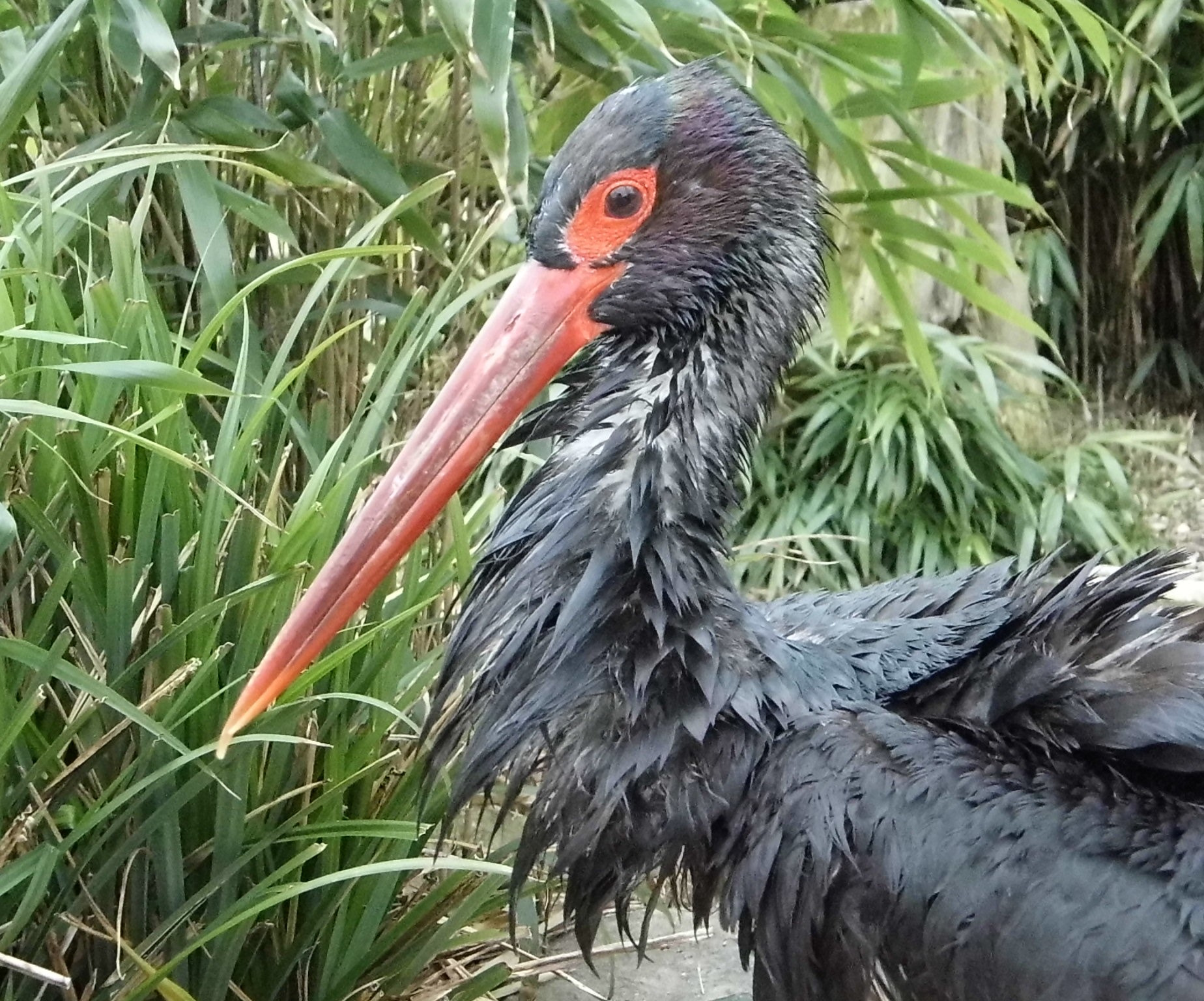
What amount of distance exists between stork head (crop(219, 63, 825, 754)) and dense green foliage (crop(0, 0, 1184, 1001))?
10cm

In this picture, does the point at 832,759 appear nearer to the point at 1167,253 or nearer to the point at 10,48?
the point at 10,48

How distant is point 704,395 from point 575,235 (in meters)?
0.16

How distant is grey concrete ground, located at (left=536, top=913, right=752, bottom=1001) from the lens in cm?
140

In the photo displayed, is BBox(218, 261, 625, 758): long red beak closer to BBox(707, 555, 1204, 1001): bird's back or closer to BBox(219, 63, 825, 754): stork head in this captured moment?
BBox(219, 63, 825, 754): stork head

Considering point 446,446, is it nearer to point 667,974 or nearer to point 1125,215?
point 667,974

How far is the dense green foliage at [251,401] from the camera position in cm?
97

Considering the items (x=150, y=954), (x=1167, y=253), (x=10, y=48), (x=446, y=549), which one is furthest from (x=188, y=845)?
(x=1167, y=253)

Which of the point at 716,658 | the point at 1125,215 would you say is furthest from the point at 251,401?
the point at 1125,215

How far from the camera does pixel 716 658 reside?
93 cm

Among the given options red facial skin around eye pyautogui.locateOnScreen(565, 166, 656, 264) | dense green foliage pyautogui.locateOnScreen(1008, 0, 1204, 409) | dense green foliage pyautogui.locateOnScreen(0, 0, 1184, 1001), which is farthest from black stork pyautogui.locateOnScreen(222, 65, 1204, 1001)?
dense green foliage pyautogui.locateOnScreen(1008, 0, 1204, 409)

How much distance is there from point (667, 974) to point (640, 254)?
35.7 inches

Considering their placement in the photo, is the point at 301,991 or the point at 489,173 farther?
the point at 489,173

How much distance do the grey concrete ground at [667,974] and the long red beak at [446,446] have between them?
623 millimetres

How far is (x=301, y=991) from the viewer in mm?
1114
